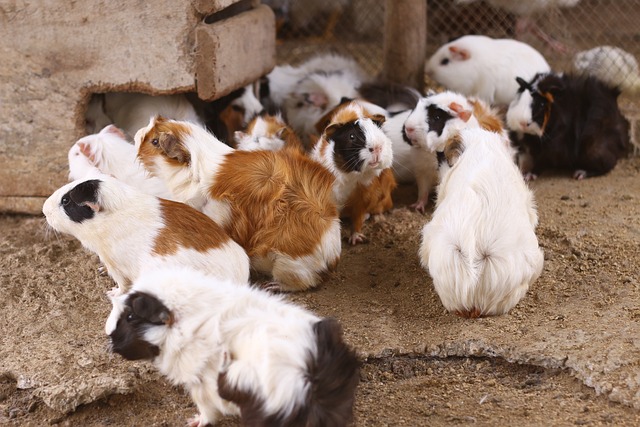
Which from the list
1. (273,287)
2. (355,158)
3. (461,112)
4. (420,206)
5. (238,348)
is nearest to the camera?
(238,348)

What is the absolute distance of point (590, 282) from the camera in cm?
327

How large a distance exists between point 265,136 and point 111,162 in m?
0.83

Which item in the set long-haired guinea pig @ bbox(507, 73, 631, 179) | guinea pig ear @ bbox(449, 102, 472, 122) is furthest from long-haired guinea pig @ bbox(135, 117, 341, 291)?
Answer: long-haired guinea pig @ bbox(507, 73, 631, 179)

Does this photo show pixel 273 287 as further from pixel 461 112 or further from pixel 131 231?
pixel 461 112

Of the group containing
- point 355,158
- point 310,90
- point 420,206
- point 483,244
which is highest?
point 483,244

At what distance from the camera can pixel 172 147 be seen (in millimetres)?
3266

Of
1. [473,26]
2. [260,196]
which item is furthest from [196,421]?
[473,26]

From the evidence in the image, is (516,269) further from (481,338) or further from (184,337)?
(184,337)

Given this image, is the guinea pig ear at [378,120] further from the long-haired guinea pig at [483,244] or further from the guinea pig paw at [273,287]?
the guinea pig paw at [273,287]

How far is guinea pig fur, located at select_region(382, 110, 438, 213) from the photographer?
161 inches

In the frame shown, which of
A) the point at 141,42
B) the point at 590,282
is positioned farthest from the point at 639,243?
the point at 141,42

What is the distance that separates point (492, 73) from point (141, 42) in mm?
2370

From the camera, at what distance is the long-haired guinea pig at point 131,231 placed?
2.88 meters

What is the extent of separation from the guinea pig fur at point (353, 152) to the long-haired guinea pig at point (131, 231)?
84 centimetres
